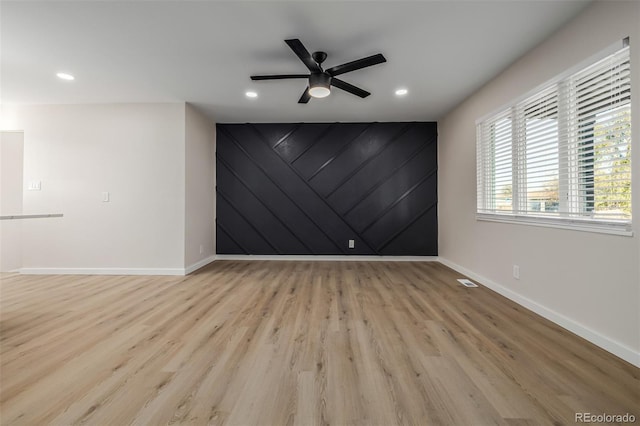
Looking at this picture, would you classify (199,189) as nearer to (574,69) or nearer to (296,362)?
(296,362)

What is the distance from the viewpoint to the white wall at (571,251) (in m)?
1.79

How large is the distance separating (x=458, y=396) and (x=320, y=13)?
108 inches

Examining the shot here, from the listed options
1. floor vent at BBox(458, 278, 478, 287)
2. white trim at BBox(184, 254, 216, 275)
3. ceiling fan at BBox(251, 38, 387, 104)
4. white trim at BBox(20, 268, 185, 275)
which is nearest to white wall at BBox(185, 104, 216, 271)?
white trim at BBox(184, 254, 216, 275)

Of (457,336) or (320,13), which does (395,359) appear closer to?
(457,336)

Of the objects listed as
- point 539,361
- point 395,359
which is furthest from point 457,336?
point 395,359

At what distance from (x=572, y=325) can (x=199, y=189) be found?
4910 mm

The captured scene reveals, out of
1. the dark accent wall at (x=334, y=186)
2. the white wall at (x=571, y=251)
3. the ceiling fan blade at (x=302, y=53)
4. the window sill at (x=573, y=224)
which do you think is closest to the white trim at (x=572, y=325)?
the white wall at (x=571, y=251)

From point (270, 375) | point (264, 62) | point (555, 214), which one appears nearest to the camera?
point (270, 375)

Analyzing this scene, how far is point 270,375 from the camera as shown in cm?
163

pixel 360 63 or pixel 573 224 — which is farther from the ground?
pixel 360 63

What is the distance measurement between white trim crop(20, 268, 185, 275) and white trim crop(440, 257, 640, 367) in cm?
421

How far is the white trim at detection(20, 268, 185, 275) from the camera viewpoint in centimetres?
413

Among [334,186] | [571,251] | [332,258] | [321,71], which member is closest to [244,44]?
[321,71]

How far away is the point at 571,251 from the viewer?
2.25 m
